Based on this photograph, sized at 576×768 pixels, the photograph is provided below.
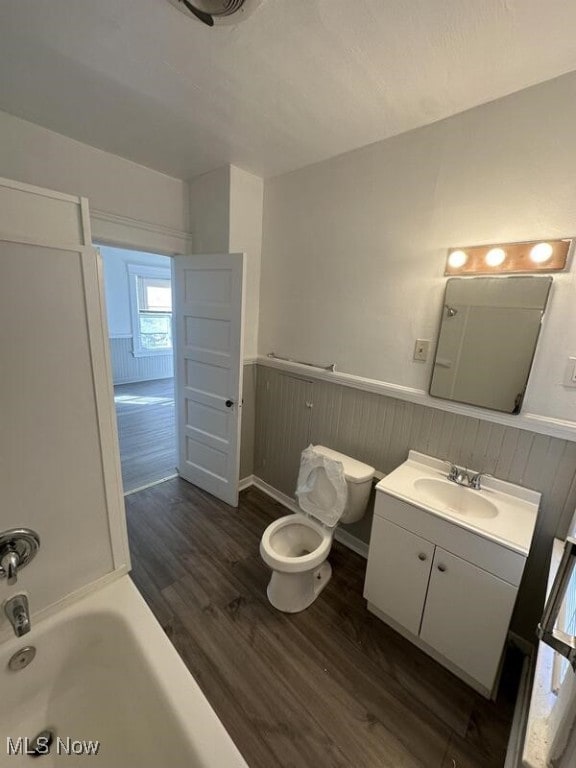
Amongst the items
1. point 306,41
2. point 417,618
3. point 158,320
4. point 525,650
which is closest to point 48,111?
point 306,41

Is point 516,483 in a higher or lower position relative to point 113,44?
lower

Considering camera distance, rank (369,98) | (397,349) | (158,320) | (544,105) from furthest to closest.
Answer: (158,320) < (397,349) < (369,98) < (544,105)

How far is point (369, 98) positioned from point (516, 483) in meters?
1.87

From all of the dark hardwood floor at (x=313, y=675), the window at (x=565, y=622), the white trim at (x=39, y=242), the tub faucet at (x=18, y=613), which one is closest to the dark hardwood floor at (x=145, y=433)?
the dark hardwood floor at (x=313, y=675)

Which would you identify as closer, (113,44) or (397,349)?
(113,44)

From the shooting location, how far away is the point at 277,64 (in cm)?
120

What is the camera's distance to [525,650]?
1501mm

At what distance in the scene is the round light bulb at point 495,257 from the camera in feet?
4.50

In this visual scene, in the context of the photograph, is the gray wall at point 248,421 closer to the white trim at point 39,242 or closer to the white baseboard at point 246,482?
the white baseboard at point 246,482

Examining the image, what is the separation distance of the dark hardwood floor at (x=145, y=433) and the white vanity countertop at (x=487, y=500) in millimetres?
1988

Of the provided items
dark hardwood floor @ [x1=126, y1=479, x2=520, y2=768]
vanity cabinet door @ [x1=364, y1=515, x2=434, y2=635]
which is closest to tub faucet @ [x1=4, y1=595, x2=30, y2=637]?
dark hardwood floor @ [x1=126, y1=479, x2=520, y2=768]

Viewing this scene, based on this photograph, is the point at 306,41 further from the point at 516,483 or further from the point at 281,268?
the point at 516,483

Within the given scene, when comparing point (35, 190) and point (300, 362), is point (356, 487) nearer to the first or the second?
point (300, 362)

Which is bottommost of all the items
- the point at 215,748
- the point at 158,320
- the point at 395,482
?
the point at 215,748
